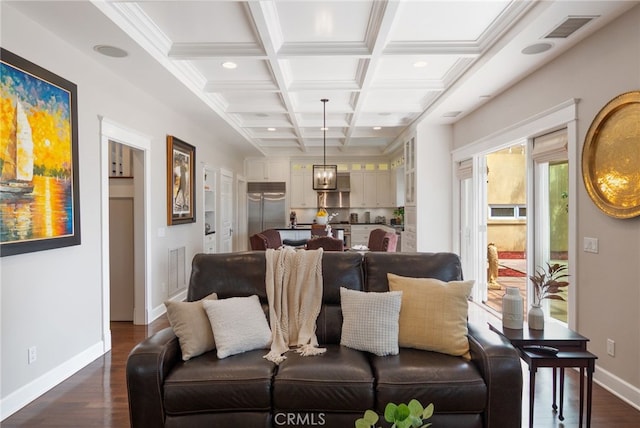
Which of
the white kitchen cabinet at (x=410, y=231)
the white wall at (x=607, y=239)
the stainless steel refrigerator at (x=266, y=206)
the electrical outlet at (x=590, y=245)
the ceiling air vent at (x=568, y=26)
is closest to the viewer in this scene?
the white wall at (x=607, y=239)

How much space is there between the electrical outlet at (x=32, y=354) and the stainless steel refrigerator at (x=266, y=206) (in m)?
6.97

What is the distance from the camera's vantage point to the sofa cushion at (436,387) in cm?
193

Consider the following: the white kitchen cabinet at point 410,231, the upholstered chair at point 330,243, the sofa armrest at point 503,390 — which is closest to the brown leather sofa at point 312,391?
the sofa armrest at point 503,390

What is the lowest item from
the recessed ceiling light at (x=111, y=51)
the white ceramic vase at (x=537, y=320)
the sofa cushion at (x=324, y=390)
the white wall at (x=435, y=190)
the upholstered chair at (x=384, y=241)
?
the sofa cushion at (x=324, y=390)

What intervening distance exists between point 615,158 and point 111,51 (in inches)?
161

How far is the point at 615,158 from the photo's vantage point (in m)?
2.73

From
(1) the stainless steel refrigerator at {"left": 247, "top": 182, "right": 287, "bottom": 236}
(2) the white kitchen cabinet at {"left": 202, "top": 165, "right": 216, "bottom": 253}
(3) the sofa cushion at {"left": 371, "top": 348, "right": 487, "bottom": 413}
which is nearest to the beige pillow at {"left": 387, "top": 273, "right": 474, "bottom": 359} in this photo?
(3) the sofa cushion at {"left": 371, "top": 348, "right": 487, "bottom": 413}

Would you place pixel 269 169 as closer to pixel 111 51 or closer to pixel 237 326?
pixel 111 51

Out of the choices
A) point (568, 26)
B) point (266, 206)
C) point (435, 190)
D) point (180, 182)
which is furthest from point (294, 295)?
point (266, 206)

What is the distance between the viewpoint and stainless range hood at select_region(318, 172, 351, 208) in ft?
32.5

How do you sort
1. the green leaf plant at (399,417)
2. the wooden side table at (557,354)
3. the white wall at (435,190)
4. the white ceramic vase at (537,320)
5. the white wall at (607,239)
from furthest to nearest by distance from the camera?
the white wall at (435,190) < the white wall at (607,239) < the white ceramic vase at (537,320) < the wooden side table at (557,354) < the green leaf plant at (399,417)

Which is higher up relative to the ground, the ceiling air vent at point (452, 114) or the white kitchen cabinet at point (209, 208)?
the ceiling air vent at point (452, 114)

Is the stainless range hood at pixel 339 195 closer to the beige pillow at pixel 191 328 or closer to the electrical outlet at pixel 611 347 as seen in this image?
the electrical outlet at pixel 611 347

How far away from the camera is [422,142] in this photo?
6445 millimetres
